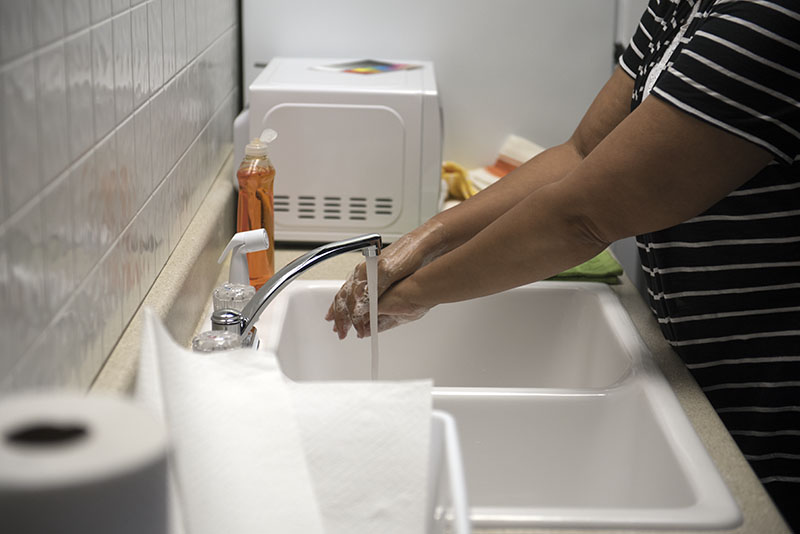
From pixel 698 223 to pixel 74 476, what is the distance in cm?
92

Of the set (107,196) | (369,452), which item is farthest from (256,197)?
(369,452)

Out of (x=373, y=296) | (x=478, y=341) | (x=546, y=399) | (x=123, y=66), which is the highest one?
(x=123, y=66)

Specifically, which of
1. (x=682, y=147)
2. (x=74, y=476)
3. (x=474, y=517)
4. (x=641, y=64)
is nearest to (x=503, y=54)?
(x=641, y=64)

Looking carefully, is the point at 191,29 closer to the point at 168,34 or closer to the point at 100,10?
the point at 168,34

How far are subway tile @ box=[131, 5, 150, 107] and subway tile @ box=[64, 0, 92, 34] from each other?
0.17m

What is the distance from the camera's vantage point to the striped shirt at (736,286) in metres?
1.07

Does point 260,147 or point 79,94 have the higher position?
point 79,94

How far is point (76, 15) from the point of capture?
812 mm

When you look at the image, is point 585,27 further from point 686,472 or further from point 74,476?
point 74,476

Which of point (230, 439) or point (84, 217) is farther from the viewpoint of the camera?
point (84, 217)

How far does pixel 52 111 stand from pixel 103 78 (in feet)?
0.54

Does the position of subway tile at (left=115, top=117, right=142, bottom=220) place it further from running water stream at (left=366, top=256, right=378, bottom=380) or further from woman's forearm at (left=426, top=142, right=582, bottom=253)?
woman's forearm at (left=426, top=142, right=582, bottom=253)

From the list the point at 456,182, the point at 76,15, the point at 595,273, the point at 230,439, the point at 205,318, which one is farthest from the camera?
the point at 456,182

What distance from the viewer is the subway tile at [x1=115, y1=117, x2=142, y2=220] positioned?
3.15ft
